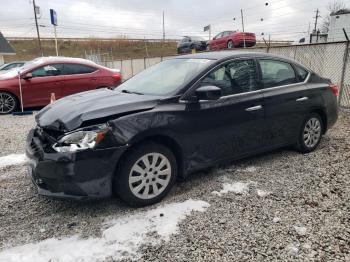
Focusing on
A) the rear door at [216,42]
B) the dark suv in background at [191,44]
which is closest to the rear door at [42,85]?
the rear door at [216,42]

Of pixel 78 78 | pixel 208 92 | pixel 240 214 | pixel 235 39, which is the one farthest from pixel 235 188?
pixel 235 39

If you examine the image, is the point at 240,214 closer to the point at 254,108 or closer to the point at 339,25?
the point at 254,108

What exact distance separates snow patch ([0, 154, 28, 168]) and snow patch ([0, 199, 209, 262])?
8.01 feet

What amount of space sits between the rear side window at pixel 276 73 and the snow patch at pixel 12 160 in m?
3.81

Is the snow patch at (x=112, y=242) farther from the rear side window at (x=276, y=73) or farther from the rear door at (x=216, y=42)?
the rear door at (x=216, y=42)

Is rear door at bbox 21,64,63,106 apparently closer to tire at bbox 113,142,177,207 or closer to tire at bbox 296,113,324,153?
tire at bbox 113,142,177,207

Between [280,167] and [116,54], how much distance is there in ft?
175

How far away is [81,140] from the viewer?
3.20 meters

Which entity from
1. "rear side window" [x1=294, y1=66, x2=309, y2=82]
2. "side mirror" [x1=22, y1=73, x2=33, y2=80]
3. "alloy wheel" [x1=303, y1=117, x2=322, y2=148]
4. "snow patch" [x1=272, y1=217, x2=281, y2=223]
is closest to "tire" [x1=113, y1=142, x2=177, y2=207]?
"snow patch" [x1=272, y1=217, x2=281, y2=223]

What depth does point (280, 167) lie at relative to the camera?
15.3 feet

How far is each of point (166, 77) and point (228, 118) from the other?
980 mm

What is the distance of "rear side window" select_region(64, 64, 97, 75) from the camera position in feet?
31.8

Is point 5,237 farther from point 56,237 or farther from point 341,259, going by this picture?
point 341,259

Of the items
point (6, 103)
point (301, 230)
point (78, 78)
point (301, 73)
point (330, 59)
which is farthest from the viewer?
point (78, 78)
